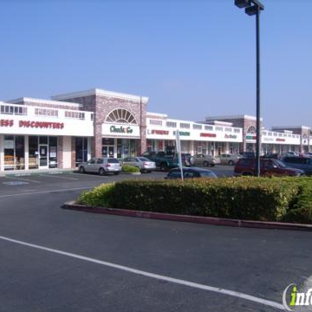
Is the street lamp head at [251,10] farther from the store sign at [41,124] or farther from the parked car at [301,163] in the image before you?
the store sign at [41,124]

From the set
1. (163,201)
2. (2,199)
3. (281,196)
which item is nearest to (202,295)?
(281,196)

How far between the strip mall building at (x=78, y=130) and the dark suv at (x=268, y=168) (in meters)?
5.05

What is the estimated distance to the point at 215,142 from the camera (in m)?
60.0

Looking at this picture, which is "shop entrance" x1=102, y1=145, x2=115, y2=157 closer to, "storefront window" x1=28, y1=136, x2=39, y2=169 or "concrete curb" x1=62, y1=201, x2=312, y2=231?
"storefront window" x1=28, y1=136, x2=39, y2=169

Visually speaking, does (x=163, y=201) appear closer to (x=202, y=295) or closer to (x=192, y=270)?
(x=192, y=270)

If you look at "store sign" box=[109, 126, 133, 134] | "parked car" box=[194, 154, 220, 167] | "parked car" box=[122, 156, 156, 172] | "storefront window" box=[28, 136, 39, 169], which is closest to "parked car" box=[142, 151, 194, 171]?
"parked car" box=[122, 156, 156, 172]

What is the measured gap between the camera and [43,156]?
3472cm

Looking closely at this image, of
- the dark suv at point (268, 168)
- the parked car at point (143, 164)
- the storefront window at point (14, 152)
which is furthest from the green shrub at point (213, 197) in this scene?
the parked car at point (143, 164)

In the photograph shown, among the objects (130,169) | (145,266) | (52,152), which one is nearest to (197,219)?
(145,266)

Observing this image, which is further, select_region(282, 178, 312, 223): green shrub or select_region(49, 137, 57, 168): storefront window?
select_region(49, 137, 57, 168): storefront window

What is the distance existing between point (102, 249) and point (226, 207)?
13.2 ft

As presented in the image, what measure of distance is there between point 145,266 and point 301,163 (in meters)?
24.4

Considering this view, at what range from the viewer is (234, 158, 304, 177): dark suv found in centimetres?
2331

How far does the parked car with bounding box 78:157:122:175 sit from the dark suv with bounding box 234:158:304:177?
11041 mm
